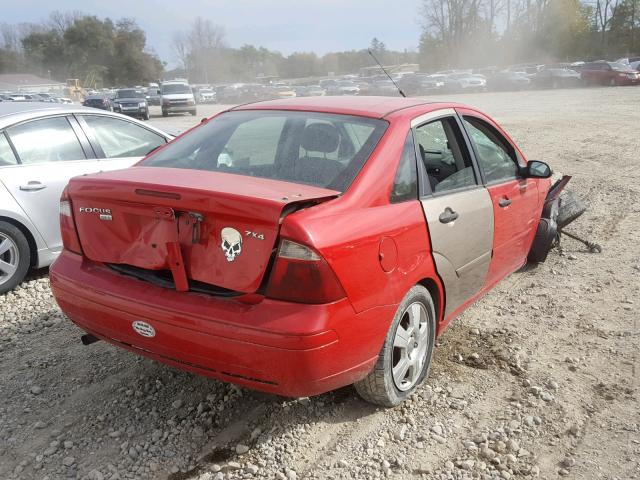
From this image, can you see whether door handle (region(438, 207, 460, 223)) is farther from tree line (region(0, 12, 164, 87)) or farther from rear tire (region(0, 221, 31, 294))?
tree line (region(0, 12, 164, 87))

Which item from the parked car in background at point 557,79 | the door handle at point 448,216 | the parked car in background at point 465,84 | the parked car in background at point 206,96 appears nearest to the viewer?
the door handle at point 448,216

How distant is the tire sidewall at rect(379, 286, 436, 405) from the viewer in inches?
117

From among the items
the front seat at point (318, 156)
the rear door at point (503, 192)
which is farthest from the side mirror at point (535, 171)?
the front seat at point (318, 156)

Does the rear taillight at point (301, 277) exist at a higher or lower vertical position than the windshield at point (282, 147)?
lower

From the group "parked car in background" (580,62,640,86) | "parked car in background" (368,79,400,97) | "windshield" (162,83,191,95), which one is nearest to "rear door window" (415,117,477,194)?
"windshield" (162,83,191,95)

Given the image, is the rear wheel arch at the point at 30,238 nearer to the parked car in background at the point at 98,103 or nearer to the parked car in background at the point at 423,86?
the parked car in background at the point at 98,103

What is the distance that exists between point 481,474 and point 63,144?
4.63 meters

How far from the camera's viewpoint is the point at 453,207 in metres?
3.47

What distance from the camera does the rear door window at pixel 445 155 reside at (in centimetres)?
359

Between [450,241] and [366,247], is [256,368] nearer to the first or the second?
[366,247]

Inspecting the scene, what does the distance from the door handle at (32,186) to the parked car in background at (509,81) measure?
43730mm


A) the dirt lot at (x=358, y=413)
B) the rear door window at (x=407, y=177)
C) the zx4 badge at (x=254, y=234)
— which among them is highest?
the rear door window at (x=407, y=177)

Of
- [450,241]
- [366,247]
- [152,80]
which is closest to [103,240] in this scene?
[366,247]

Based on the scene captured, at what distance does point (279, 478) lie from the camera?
2703 mm
